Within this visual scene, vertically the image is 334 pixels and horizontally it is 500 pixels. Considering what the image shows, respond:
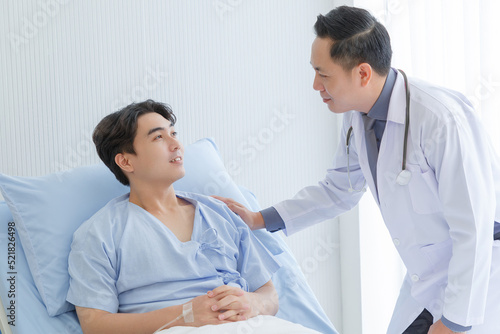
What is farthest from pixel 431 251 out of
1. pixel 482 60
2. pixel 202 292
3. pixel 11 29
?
pixel 11 29

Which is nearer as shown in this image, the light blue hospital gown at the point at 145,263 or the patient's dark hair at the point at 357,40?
the patient's dark hair at the point at 357,40

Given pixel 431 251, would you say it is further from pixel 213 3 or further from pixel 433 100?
pixel 213 3

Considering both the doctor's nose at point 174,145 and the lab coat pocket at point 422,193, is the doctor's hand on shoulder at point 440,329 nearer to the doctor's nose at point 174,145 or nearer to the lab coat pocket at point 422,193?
the lab coat pocket at point 422,193

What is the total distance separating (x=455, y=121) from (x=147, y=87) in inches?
56.5

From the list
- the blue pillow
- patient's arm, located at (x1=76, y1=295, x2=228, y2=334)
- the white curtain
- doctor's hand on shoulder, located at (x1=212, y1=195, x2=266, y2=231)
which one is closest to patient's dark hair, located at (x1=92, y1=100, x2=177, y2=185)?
the blue pillow

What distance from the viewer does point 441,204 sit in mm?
1510

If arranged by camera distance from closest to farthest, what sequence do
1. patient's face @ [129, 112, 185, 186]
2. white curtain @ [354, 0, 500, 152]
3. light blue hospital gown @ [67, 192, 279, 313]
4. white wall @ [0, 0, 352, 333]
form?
light blue hospital gown @ [67, 192, 279, 313]
patient's face @ [129, 112, 185, 186]
white curtain @ [354, 0, 500, 152]
white wall @ [0, 0, 352, 333]

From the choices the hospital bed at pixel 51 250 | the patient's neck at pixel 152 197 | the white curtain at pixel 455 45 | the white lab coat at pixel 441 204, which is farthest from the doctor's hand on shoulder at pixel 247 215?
the white curtain at pixel 455 45

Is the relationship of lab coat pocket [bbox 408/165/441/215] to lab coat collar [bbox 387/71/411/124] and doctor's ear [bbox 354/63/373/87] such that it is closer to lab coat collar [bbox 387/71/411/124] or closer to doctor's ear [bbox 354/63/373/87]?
lab coat collar [bbox 387/71/411/124]

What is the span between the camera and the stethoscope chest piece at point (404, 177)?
1.53m

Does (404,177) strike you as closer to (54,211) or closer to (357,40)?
(357,40)

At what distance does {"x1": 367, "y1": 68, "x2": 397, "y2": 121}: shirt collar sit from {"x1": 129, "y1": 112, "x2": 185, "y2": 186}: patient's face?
24.2 inches

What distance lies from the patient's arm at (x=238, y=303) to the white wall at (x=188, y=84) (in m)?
1.04

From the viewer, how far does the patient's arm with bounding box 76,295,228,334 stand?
157 cm
